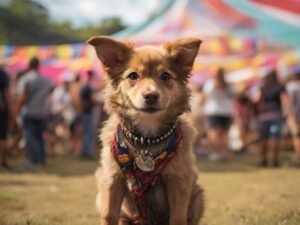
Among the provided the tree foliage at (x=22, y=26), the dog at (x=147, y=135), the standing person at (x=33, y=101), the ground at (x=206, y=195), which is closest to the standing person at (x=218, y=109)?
the ground at (x=206, y=195)

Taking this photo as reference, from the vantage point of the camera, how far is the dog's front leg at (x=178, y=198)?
4.34 m

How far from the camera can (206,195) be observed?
7461 mm

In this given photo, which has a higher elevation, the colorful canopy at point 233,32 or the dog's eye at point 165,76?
the dog's eye at point 165,76

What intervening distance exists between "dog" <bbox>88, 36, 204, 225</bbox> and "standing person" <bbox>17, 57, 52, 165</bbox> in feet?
21.5

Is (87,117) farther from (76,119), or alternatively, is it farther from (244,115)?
(244,115)

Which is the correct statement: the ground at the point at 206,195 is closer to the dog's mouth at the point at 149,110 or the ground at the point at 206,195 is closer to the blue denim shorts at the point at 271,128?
the blue denim shorts at the point at 271,128

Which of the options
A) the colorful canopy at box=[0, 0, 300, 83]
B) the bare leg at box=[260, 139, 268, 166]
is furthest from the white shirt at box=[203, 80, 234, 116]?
the colorful canopy at box=[0, 0, 300, 83]

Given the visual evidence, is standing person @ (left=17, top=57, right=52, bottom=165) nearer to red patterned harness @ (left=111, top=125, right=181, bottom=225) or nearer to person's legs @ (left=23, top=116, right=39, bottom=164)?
person's legs @ (left=23, top=116, right=39, bottom=164)

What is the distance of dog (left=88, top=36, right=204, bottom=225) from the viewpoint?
14.3ft

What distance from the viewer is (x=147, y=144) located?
176 inches

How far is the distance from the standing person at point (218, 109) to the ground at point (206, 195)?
736 mm

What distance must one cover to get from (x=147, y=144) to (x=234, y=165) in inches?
322

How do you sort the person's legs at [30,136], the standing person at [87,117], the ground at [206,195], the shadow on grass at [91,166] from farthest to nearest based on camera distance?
the standing person at [87,117] → the person's legs at [30,136] → the shadow on grass at [91,166] → the ground at [206,195]

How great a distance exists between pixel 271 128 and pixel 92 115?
466cm
